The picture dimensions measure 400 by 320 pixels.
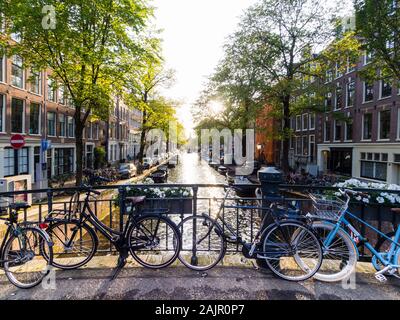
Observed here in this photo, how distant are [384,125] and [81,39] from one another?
837 inches

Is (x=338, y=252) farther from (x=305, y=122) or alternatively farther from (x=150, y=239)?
(x=305, y=122)

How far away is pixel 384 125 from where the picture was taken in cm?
1917

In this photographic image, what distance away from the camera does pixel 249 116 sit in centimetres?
1848

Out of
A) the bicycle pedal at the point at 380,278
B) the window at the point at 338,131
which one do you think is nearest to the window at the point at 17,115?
the bicycle pedal at the point at 380,278

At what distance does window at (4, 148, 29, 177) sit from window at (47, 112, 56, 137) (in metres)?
3.42

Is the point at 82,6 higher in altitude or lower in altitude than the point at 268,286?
higher

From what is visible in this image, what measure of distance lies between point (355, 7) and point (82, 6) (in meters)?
11.4

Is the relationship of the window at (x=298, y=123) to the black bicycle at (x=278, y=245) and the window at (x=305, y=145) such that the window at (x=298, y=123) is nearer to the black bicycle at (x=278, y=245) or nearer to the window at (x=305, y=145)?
the window at (x=305, y=145)

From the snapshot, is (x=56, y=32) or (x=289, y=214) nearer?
(x=289, y=214)

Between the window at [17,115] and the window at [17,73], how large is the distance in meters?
1.10

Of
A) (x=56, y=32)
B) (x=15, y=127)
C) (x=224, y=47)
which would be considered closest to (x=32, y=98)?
(x=15, y=127)

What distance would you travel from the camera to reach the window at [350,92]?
22.6 metres

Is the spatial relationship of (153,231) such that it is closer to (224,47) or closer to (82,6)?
(82,6)
